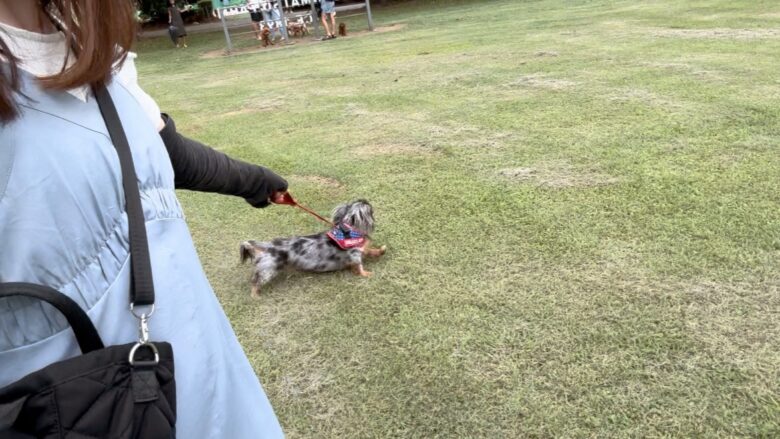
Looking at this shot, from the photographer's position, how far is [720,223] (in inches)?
143

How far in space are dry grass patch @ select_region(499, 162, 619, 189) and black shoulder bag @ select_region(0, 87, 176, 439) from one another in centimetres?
378

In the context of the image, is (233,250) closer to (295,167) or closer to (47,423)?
(295,167)

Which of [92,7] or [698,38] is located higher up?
[92,7]

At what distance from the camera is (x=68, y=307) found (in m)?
0.98

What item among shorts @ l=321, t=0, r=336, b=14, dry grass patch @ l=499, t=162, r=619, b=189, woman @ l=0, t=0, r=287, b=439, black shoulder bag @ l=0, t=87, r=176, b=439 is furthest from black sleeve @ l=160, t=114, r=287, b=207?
shorts @ l=321, t=0, r=336, b=14

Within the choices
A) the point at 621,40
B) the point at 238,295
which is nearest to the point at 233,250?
the point at 238,295

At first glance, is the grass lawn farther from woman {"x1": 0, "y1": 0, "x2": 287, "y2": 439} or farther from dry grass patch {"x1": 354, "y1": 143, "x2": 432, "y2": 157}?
woman {"x1": 0, "y1": 0, "x2": 287, "y2": 439}

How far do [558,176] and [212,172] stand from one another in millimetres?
3435

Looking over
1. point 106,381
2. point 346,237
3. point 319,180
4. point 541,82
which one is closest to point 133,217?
point 106,381

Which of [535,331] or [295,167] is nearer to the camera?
[535,331]

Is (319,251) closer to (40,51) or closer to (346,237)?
(346,237)

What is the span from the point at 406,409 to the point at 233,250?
2131 mm

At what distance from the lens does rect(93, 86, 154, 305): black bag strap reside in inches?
42.5

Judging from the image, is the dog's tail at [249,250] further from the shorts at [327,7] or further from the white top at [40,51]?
the shorts at [327,7]
